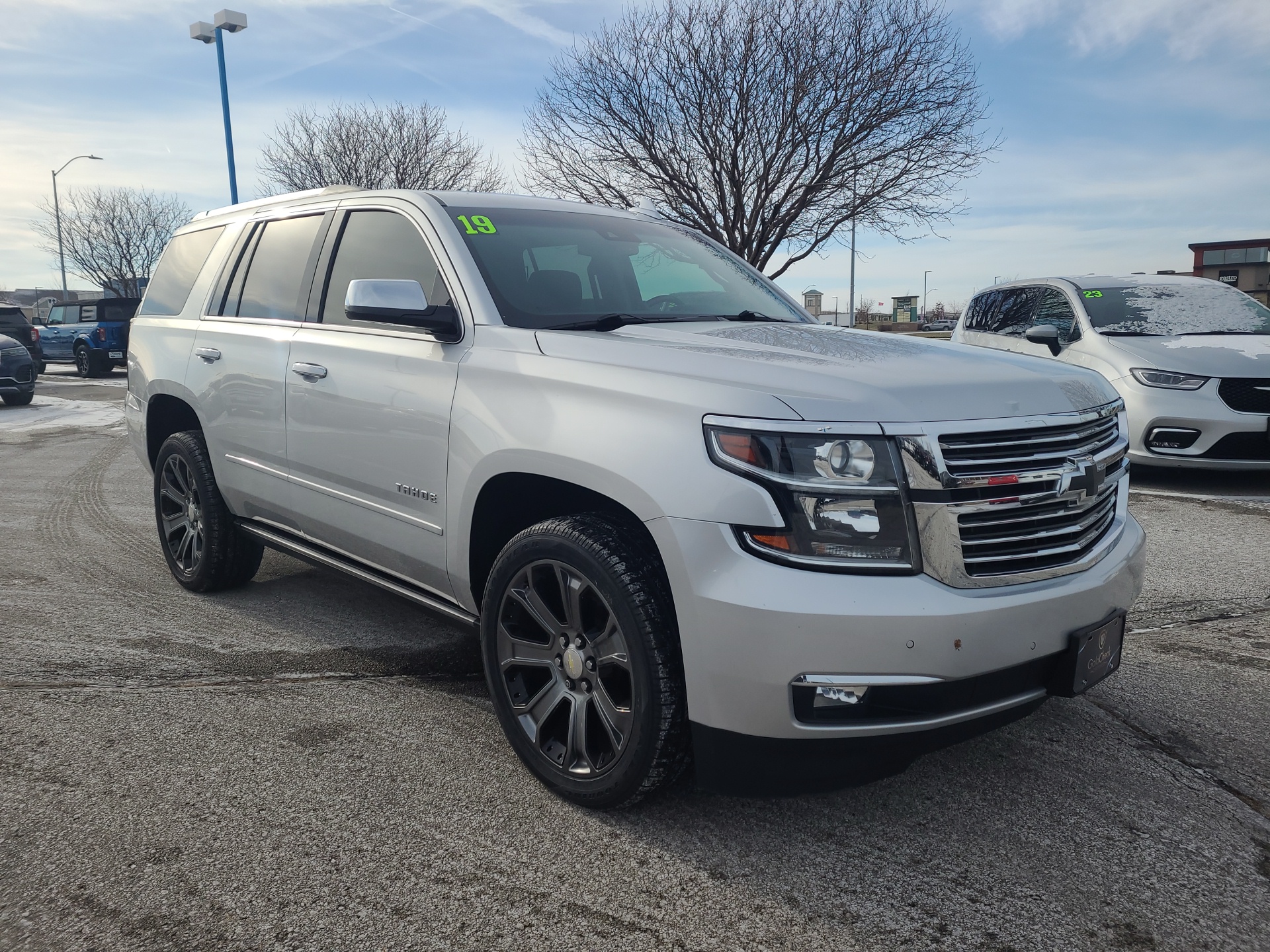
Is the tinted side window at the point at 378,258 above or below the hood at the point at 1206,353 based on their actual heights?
above

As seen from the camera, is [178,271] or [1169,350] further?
[1169,350]

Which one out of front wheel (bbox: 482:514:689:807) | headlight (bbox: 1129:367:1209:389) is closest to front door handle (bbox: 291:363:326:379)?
front wheel (bbox: 482:514:689:807)

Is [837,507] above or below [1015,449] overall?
below

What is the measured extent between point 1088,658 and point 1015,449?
1.92 ft

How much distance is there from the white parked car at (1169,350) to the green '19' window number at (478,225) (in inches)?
165

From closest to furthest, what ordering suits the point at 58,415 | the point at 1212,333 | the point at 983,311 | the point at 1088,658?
the point at 1088,658 < the point at 1212,333 < the point at 983,311 < the point at 58,415

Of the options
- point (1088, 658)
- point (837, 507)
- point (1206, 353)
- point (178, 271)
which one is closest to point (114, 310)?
point (178, 271)

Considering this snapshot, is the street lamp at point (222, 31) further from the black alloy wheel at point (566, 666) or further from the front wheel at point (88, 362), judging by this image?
the black alloy wheel at point (566, 666)

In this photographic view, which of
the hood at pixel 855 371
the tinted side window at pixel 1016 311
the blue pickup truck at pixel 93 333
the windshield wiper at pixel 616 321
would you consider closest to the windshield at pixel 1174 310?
the tinted side window at pixel 1016 311

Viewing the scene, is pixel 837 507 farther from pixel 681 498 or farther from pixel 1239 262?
pixel 1239 262

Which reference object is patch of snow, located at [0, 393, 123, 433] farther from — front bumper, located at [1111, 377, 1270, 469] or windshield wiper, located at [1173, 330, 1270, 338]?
windshield wiper, located at [1173, 330, 1270, 338]

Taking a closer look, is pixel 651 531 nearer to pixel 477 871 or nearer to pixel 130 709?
pixel 477 871

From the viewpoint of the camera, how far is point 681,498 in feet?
7.70

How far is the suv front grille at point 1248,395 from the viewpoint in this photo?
713 cm
